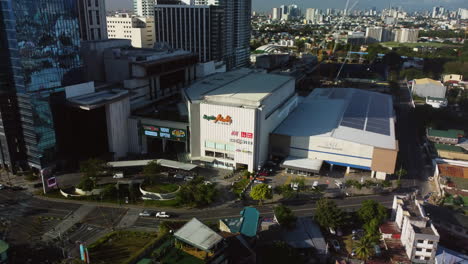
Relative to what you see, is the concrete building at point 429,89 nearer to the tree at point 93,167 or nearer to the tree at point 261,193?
the tree at point 261,193

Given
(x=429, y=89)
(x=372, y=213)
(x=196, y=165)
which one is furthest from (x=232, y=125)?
(x=429, y=89)

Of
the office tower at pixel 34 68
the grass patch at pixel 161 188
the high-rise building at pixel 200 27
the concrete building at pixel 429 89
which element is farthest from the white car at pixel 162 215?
the concrete building at pixel 429 89

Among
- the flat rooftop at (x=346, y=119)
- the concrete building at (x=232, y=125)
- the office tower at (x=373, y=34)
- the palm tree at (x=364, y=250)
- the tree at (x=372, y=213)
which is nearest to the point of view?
the palm tree at (x=364, y=250)

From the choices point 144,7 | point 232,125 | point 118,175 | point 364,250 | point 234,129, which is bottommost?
point 118,175

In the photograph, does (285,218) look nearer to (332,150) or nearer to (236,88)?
(332,150)

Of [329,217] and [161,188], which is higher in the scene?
[329,217]

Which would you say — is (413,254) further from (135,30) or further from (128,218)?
(135,30)

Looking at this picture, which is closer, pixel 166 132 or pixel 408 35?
pixel 166 132
